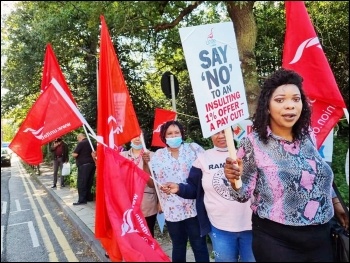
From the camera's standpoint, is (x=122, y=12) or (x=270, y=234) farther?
(x=122, y=12)

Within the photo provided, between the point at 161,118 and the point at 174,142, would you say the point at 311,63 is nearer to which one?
the point at 174,142

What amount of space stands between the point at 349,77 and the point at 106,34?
924 centimetres

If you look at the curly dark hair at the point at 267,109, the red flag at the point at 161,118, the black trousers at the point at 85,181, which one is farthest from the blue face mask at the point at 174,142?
the black trousers at the point at 85,181

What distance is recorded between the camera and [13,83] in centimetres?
1872

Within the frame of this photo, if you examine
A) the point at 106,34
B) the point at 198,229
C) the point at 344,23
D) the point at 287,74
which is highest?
the point at 344,23

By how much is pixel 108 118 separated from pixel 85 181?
218 inches

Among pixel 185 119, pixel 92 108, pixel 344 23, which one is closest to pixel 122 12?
pixel 185 119

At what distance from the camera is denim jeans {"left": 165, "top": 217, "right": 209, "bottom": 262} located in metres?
3.72

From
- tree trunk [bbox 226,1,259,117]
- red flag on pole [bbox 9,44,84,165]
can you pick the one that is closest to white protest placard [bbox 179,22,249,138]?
red flag on pole [bbox 9,44,84,165]

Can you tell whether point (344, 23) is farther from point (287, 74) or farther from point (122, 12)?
point (287, 74)

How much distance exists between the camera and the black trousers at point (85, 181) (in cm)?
915

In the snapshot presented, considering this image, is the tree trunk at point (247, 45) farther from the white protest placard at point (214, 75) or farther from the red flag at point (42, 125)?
the white protest placard at point (214, 75)

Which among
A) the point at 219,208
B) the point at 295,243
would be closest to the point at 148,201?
the point at 219,208

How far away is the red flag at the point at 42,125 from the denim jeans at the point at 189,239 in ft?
5.99
